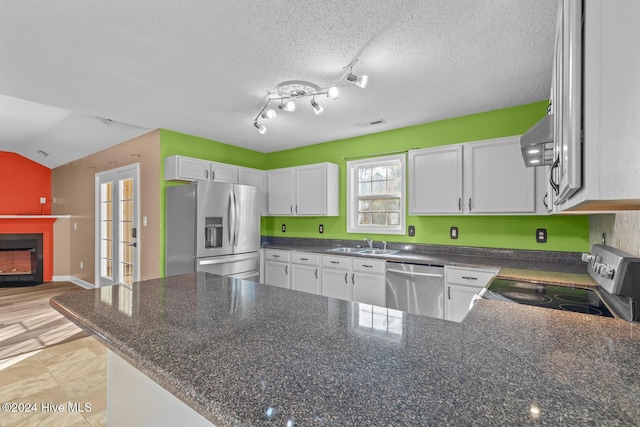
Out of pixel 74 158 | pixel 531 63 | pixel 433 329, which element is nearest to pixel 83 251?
pixel 74 158

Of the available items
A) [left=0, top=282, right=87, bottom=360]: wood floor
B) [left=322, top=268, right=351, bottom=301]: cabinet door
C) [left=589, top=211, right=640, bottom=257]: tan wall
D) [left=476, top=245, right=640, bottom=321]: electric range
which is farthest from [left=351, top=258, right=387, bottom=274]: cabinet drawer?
[left=0, top=282, right=87, bottom=360]: wood floor

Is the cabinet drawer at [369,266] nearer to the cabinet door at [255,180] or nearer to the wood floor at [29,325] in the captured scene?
the cabinet door at [255,180]

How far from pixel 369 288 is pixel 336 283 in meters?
0.45

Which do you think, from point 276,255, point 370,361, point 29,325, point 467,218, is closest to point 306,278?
point 276,255

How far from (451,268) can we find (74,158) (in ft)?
22.0

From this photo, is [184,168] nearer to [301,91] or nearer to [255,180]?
[255,180]

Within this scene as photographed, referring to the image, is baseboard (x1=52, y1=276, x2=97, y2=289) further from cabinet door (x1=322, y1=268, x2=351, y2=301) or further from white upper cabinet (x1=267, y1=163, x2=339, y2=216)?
cabinet door (x1=322, y1=268, x2=351, y2=301)

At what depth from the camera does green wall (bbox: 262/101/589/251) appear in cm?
289

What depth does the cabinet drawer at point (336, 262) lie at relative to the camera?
11.5ft

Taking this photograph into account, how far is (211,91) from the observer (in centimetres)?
273

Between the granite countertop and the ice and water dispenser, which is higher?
the ice and water dispenser

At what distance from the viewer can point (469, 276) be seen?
269 centimetres

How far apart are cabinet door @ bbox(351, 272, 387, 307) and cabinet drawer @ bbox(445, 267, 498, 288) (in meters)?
0.69

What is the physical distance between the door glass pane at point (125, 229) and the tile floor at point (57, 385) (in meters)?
1.47
